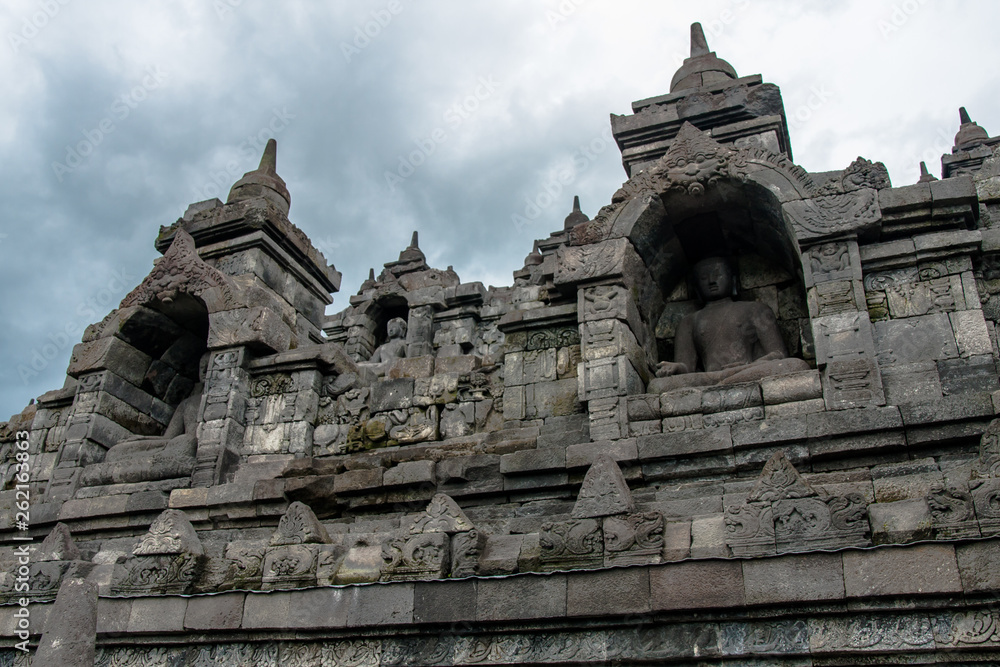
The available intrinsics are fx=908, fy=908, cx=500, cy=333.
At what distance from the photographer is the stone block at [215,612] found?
7.77 meters

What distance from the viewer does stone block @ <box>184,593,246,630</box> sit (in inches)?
306

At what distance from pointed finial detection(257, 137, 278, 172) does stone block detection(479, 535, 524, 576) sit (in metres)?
9.44

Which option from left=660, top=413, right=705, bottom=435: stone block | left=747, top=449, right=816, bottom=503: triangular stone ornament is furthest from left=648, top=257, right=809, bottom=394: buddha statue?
left=747, top=449, right=816, bottom=503: triangular stone ornament

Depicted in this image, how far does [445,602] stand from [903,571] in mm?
3379

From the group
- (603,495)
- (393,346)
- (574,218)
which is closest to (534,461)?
(603,495)

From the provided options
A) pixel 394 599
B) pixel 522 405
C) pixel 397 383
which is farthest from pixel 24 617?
pixel 522 405

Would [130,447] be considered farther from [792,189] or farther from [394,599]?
[792,189]

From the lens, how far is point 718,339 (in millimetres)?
10922

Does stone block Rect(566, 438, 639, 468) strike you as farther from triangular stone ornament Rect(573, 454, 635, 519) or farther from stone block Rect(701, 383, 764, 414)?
triangular stone ornament Rect(573, 454, 635, 519)

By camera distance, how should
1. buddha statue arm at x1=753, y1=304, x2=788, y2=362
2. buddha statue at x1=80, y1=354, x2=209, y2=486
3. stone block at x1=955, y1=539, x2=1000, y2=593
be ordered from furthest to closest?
buddha statue at x1=80, y1=354, x2=209, y2=486 < buddha statue arm at x1=753, y1=304, x2=788, y2=362 < stone block at x1=955, y1=539, x2=1000, y2=593

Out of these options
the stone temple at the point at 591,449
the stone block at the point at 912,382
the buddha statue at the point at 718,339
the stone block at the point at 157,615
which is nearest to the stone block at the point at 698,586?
the stone temple at the point at 591,449

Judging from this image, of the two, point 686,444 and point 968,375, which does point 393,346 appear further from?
point 968,375

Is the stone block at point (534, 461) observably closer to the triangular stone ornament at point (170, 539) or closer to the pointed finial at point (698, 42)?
the triangular stone ornament at point (170, 539)

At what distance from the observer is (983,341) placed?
28.4 feet
